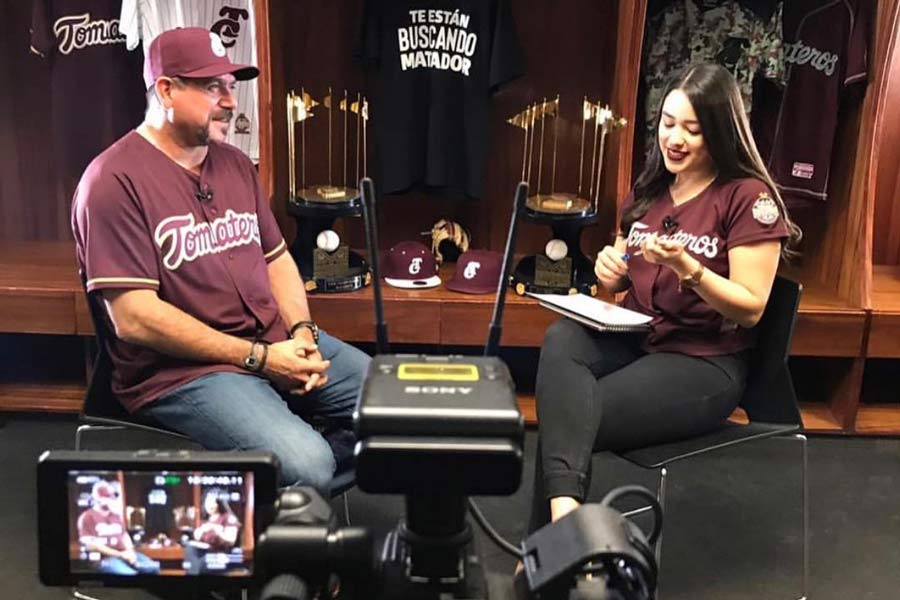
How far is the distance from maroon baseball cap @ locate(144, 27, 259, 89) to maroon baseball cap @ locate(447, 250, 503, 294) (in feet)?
3.63

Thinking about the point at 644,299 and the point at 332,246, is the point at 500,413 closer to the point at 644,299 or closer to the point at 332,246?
the point at 644,299

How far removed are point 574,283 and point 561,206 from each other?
0.23 metres

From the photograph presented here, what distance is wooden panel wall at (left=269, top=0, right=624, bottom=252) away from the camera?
2.99m

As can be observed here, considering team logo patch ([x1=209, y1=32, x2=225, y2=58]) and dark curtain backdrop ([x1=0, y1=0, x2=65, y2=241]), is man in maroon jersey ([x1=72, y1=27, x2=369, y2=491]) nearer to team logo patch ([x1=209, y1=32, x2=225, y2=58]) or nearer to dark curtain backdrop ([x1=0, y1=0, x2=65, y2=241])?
team logo patch ([x1=209, y1=32, x2=225, y2=58])

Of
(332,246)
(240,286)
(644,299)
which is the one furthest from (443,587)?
(332,246)

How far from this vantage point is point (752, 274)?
186cm

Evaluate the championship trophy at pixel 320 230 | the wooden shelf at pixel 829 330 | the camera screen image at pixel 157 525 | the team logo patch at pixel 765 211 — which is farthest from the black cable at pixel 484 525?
the wooden shelf at pixel 829 330

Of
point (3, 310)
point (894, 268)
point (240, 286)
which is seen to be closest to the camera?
point (240, 286)

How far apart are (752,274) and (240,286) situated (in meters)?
1.02

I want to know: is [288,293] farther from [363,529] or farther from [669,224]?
[363,529]

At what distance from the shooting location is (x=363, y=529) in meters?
0.74

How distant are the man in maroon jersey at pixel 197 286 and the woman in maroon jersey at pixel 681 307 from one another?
1.44 ft

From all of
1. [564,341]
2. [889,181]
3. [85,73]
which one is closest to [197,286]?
[564,341]

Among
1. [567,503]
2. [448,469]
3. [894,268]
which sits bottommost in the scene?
[567,503]
